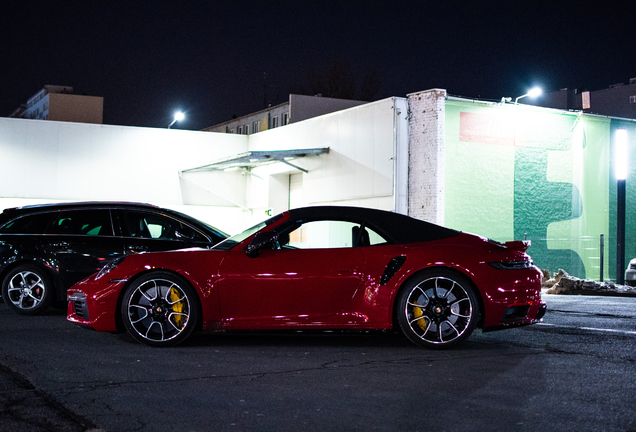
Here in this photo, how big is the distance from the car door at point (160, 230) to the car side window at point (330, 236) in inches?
122

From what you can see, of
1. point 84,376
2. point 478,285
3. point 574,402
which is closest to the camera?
point 574,402

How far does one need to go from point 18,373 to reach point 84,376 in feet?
1.63

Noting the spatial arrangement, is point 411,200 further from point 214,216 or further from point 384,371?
point 384,371

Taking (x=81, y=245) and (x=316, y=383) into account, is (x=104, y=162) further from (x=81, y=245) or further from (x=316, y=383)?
(x=316, y=383)

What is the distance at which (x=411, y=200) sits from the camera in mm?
20391

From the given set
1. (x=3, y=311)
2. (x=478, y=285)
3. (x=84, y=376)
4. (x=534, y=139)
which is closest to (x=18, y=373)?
(x=84, y=376)

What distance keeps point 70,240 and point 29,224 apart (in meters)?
0.73

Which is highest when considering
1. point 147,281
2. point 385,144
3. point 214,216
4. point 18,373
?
point 385,144

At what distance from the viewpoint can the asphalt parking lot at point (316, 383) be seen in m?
3.94

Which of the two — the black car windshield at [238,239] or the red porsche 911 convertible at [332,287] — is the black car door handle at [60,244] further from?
the black car windshield at [238,239]

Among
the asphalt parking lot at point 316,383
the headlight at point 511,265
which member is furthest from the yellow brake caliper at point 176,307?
the headlight at point 511,265

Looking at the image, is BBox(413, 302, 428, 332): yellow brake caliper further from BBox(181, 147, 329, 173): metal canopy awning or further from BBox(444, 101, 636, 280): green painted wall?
BBox(181, 147, 329, 173): metal canopy awning

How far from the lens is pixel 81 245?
935cm

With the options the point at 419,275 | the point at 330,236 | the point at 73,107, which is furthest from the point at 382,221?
the point at 73,107
